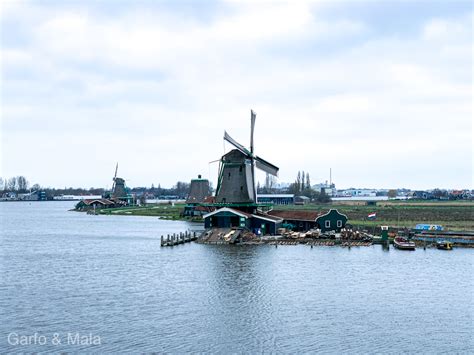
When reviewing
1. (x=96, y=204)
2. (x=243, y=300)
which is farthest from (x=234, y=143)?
(x=96, y=204)

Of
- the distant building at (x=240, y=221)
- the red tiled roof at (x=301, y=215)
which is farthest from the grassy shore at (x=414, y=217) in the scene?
the distant building at (x=240, y=221)

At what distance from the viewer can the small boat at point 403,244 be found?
5672 centimetres

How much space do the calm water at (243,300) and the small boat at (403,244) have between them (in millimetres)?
1815

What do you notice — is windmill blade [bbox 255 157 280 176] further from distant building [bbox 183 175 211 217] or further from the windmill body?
distant building [bbox 183 175 211 217]

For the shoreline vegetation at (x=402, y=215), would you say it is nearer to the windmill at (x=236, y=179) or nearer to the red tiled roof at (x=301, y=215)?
the red tiled roof at (x=301, y=215)

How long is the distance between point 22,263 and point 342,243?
110 ft

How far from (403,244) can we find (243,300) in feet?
94.0

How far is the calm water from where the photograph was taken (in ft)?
86.9

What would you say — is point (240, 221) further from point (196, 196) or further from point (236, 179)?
point (196, 196)

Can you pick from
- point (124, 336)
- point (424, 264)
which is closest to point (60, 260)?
point (124, 336)

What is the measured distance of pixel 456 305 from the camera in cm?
3312

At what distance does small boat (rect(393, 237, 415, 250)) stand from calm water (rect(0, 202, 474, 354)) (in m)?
1.82

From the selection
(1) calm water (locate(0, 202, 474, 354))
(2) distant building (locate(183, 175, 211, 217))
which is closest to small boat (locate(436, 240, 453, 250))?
(1) calm water (locate(0, 202, 474, 354))

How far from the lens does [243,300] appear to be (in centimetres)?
3428
